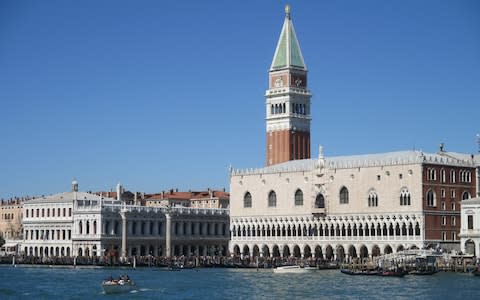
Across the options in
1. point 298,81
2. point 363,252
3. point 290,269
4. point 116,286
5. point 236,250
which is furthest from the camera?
point 298,81

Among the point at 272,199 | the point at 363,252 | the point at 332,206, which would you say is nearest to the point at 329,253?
the point at 363,252

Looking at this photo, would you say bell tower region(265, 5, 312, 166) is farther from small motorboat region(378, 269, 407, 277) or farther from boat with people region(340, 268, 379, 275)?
small motorboat region(378, 269, 407, 277)

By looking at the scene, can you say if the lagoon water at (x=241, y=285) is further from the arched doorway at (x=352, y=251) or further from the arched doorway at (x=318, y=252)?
the arched doorway at (x=318, y=252)

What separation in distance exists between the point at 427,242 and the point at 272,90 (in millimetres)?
33821

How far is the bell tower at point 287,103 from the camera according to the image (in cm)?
12544

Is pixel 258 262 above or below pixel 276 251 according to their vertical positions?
below

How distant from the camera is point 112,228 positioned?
387 ft

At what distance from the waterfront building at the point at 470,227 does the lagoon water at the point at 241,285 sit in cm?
654

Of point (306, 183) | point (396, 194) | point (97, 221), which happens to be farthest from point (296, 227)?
point (97, 221)

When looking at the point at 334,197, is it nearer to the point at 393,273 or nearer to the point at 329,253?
the point at 329,253

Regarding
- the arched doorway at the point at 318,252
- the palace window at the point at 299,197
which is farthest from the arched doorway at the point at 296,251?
the palace window at the point at 299,197

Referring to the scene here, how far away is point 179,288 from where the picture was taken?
3044 inches

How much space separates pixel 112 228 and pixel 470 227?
39.3m

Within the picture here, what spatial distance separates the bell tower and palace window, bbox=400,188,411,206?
25795 millimetres
